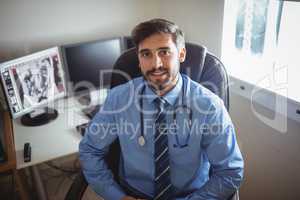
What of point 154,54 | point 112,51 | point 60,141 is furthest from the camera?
point 112,51

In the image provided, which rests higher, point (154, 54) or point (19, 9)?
point (19, 9)

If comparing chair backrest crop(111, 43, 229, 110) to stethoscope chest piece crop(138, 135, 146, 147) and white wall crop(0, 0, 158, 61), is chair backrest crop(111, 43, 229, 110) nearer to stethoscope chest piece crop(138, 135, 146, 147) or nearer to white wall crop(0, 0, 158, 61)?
stethoscope chest piece crop(138, 135, 146, 147)

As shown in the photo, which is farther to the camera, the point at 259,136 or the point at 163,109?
the point at 259,136

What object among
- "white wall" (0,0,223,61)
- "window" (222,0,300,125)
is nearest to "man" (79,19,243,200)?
"window" (222,0,300,125)

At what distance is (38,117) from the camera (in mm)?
1792

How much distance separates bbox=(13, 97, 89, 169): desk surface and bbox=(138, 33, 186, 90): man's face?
670 mm

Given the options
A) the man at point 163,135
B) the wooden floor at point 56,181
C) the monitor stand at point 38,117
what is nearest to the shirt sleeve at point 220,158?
the man at point 163,135

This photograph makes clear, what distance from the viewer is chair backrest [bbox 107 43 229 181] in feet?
4.10

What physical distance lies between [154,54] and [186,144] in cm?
40

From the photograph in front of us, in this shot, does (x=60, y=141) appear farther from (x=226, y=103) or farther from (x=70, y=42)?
(x=226, y=103)

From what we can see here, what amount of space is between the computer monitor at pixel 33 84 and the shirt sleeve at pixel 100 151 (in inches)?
23.2

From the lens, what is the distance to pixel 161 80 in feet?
3.71

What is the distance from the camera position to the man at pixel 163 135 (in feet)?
3.66

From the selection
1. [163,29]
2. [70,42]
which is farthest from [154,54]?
[70,42]
